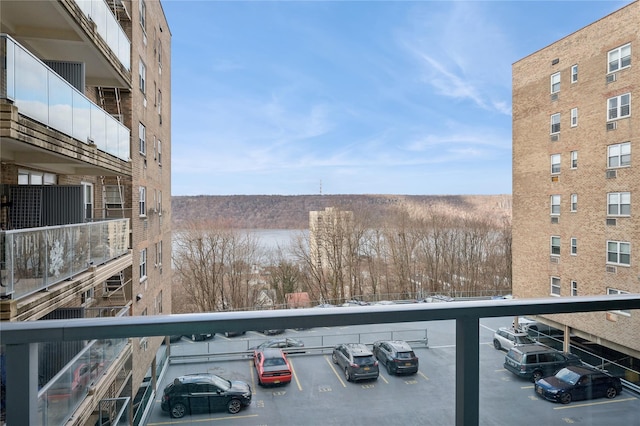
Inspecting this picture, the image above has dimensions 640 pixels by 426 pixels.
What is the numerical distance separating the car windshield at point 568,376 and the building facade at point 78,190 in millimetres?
924

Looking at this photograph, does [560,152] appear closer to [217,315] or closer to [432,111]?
[217,315]

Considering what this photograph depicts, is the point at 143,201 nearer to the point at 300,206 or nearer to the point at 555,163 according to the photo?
the point at 555,163

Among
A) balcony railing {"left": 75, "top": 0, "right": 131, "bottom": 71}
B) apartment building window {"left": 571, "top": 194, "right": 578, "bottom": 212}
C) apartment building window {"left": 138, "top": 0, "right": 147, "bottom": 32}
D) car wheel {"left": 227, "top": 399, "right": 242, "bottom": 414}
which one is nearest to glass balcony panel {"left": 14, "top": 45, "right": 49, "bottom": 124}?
balcony railing {"left": 75, "top": 0, "right": 131, "bottom": 71}

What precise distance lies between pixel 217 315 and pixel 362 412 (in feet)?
1.27

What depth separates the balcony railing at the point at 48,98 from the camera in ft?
8.41

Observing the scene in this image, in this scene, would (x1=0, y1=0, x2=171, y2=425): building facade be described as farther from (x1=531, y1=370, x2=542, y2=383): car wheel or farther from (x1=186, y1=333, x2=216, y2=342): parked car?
(x1=531, y1=370, x2=542, y2=383): car wheel

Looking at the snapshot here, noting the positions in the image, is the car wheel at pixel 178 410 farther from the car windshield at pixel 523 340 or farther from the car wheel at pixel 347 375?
the car windshield at pixel 523 340

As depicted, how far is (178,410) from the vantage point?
0.78 metres

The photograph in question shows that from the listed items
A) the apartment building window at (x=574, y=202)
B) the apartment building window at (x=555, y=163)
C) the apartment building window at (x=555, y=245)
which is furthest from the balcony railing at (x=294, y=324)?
the apartment building window at (x=555, y=163)

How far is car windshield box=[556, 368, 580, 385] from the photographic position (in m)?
0.92

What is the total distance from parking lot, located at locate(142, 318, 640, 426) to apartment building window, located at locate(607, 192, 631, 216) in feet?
33.4

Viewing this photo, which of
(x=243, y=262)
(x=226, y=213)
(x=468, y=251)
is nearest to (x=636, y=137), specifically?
(x=468, y=251)

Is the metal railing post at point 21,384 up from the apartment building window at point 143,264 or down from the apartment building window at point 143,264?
up

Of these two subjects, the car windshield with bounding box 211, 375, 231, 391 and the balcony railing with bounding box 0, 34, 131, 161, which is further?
the balcony railing with bounding box 0, 34, 131, 161
